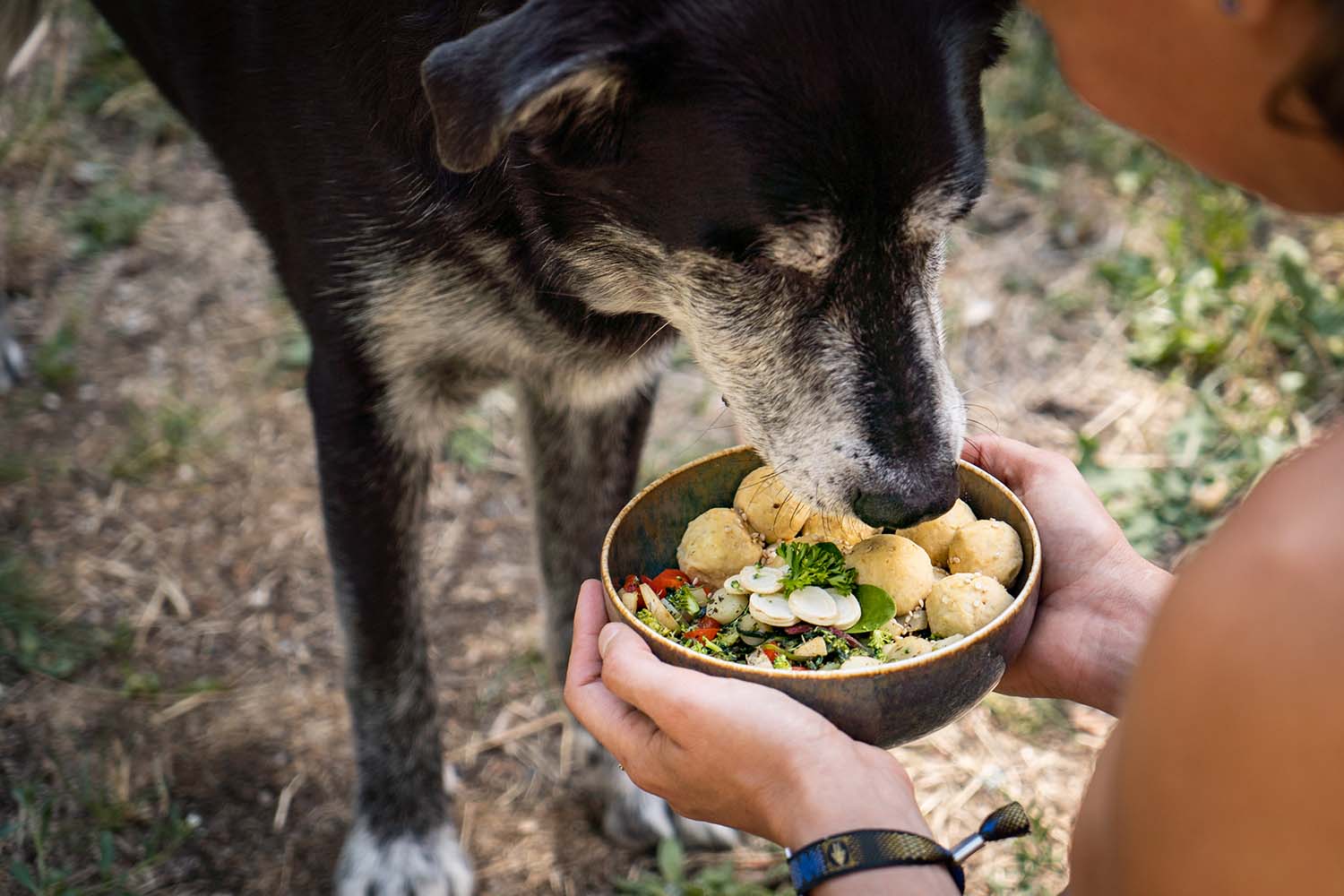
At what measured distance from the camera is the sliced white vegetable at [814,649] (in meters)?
1.67

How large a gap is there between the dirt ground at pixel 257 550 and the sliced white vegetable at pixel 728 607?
650 mm

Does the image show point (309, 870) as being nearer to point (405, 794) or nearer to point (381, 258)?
point (405, 794)

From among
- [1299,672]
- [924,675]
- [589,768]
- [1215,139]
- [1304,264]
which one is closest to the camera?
[1299,672]

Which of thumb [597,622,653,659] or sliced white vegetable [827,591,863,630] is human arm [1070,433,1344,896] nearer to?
sliced white vegetable [827,591,863,630]

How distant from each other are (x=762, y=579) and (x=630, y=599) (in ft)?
0.62

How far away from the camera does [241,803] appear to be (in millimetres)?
Answer: 2686

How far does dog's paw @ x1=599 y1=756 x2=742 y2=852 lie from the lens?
268cm

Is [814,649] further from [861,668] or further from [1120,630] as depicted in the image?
[1120,630]

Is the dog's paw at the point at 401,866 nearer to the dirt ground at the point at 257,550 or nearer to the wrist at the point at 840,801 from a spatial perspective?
the dirt ground at the point at 257,550

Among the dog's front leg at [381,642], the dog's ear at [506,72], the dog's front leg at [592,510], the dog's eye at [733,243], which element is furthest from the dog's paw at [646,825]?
the dog's ear at [506,72]

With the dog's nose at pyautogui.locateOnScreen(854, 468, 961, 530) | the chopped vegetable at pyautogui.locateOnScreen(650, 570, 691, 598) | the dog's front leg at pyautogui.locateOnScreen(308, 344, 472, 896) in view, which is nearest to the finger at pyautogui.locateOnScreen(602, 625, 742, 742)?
the chopped vegetable at pyautogui.locateOnScreen(650, 570, 691, 598)

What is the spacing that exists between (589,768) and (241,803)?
0.76 meters

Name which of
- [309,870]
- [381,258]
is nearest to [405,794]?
[309,870]

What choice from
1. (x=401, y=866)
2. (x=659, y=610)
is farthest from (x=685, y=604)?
(x=401, y=866)
